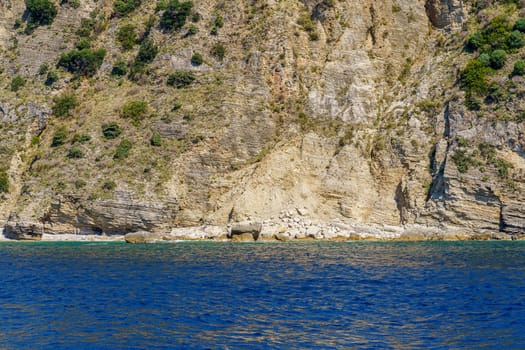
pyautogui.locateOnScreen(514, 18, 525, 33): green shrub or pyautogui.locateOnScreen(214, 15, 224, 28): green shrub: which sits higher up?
pyautogui.locateOnScreen(214, 15, 224, 28): green shrub

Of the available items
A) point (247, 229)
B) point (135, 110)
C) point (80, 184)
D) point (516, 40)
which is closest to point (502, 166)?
point (516, 40)

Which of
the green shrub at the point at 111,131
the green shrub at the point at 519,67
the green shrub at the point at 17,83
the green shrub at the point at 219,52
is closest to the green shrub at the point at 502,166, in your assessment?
the green shrub at the point at 519,67

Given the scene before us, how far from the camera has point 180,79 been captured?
66562mm

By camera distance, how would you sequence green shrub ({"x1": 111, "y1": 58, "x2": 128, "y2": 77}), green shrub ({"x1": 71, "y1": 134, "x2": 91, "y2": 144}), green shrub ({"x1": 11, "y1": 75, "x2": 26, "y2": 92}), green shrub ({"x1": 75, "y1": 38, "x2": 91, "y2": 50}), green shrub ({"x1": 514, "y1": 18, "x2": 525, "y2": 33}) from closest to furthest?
green shrub ({"x1": 514, "y1": 18, "x2": 525, "y2": 33}) → green shrub ({"x1": 71, "y1": 134, "x2": 91, "y2": 144}) → green shrub ({"x1": 11, "y1": 75, "x2": 26, "y2": 92}) → green shrub ({"x1": 111, "y1": 58, "x2": 128, "y2": 77}) → green shrub ({"x1": 75, "y1": 38, "x2": 91, "y2": 50})

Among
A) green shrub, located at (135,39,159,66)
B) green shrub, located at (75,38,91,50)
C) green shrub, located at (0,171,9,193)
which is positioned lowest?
green shrub, located at (0,171,9,193)

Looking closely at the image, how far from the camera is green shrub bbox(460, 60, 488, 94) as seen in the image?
56972mm

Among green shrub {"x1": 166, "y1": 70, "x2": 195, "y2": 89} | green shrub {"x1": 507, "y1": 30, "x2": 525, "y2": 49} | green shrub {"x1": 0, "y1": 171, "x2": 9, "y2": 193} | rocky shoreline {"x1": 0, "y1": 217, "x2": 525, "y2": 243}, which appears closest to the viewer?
rocky shoreline {"x1": 0, "y1": 217, "x2": 525, "y2": 243}

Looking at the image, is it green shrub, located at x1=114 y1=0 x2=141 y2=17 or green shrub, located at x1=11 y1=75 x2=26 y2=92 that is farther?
green shrub, located at x1=114 y1=0 x2=141 y2=17

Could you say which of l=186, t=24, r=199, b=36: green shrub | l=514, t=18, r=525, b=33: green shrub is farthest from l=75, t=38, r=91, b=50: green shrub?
l=514, t=18, r=525, b=33: green shrub

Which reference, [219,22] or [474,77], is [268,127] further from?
[474,77]

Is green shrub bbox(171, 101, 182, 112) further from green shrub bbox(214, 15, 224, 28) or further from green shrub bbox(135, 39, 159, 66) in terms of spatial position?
green shrub bbox(214, 15, 224, 28)

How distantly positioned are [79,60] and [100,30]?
6540 mm

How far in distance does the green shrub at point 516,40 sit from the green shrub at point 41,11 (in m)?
53.4

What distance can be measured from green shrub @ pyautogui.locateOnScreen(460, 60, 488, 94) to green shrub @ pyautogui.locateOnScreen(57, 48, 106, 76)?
40880 millimetres
